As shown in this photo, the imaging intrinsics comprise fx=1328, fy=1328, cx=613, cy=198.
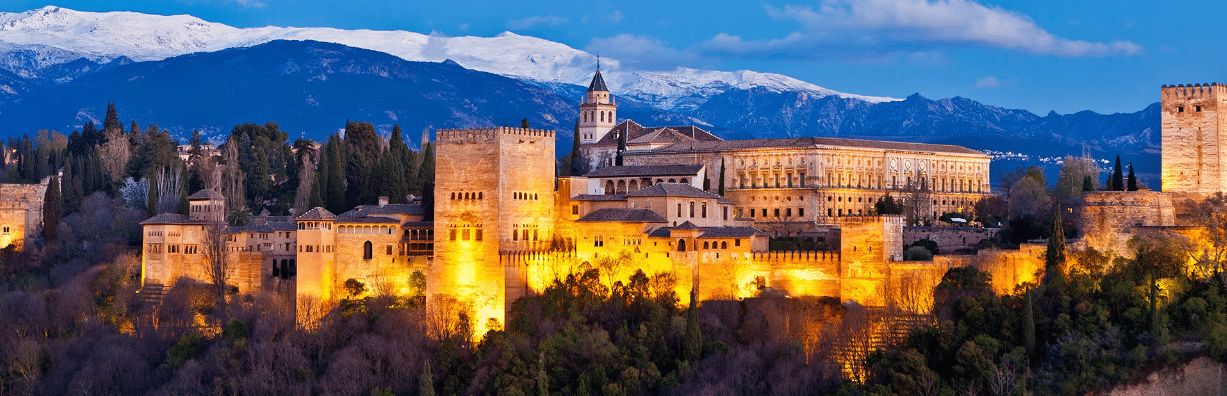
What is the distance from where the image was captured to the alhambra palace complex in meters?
45.3

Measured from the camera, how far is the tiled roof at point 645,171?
198 feet

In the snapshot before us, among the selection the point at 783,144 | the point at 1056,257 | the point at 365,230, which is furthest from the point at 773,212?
the point at 365,230

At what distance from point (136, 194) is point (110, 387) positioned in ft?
92.9

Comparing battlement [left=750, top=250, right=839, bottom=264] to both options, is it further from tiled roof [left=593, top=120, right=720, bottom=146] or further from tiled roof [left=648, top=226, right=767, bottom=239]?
tiled roof [left=593, top=120, right=720, bottom=146]

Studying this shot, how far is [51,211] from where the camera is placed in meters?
64.4

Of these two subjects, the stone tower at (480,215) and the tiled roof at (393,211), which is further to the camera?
the tiled roof at (393,211)

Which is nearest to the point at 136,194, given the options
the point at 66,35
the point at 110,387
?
the point at 110,387

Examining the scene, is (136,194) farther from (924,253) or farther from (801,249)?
(924,253)

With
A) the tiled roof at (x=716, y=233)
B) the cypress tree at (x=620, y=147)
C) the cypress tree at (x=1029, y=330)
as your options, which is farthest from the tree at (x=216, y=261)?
the cypress tree at (x=1029, y=330)

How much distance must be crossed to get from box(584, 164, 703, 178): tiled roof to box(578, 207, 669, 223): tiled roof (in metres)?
10.1

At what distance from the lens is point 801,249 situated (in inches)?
2014

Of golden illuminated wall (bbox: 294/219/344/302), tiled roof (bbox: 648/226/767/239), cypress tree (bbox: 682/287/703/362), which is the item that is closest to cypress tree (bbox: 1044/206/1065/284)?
tiled roof (bbox: 648/226/767/239)

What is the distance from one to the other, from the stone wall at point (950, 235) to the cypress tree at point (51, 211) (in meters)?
40.1

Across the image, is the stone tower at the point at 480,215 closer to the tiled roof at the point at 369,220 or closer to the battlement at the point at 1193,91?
the tiled roof at the point at 369,220
